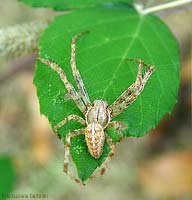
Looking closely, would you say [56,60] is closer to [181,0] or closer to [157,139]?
[181,0]

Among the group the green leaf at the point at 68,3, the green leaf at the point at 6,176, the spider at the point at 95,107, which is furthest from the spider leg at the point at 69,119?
the green leaf at the point at 6,176

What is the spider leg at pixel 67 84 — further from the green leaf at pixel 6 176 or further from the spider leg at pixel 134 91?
the green leaf at pixel 6 176

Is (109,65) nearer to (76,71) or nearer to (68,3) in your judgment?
(76,71)

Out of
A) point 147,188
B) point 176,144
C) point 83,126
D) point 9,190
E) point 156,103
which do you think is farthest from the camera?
point 176,144

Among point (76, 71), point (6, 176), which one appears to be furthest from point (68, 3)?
point (6, 176)

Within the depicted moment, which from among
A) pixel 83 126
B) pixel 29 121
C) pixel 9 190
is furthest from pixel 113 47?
pixel 29 121

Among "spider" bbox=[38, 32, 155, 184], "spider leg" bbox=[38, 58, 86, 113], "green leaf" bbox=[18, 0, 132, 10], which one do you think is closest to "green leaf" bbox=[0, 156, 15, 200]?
"spider" bbox=[38, 32, 155, 184]
